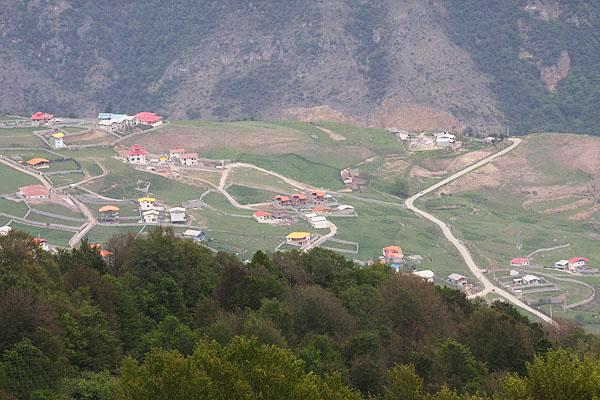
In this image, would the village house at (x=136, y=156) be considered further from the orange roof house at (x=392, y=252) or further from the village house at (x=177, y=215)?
the orange roof house at (x=392, y=252)

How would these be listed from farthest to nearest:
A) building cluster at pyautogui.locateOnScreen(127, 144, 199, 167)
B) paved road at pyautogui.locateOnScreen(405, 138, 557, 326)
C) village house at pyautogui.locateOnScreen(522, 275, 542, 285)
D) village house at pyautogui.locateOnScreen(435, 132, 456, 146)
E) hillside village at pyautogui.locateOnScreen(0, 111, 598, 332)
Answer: village house at pyautogui.locateOnScreen(435, 132, 456, 146) → building cluster at pyautogui.locateOnScreen(127, 144, 199, 167) → hillside village at pyautogui.locateOnScreen(0, 111, 598, 332) → village house at pyautogui.locateOnScreen(522, 275, 542, 285) → paved road at pyautogui.locateOnScreen(405, 138, 557, 326)

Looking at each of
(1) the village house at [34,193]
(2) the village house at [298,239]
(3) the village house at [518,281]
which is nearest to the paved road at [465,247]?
(3) the village house at [518,281]

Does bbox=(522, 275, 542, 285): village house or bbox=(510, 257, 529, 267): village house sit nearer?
bbox=(522, 275, 542, 285): village house

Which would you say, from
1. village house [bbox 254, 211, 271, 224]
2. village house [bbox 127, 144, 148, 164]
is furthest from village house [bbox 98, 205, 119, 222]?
village house [bbox 127, 144, 148, 164]

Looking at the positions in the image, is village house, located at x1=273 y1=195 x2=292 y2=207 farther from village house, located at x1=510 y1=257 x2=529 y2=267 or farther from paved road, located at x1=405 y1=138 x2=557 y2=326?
village house, located at x1=510 y1=257 x2=529 y2=267

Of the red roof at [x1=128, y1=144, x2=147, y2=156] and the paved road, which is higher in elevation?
the red roof at [x1=128, y1=144, x2=147, y2=156]

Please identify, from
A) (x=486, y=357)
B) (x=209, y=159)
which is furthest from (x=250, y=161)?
(x=486, y=357)
